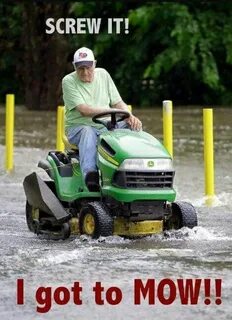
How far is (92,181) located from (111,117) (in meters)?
0.66

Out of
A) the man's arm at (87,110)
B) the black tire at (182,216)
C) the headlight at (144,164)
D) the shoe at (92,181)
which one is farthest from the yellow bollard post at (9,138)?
the headlight at (144,164)

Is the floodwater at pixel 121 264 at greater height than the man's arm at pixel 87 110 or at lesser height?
lesser

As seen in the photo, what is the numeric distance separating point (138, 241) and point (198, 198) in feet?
11.2

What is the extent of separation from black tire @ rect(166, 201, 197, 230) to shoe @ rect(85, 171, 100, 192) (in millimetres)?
758

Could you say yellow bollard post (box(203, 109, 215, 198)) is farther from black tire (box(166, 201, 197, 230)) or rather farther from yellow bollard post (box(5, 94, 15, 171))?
yellow bollard post (box(5, 94, 15, 171))

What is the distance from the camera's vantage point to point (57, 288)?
813 centimetres

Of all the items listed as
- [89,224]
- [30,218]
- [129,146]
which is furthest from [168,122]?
[89,224]

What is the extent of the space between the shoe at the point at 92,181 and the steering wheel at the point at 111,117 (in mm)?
516

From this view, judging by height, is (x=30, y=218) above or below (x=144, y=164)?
below

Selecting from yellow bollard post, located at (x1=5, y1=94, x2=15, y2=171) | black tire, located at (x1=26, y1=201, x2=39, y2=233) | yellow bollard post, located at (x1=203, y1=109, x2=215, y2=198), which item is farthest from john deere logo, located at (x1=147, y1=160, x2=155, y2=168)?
yellow bollard post, located at (x1=5, y1=94, x2=15, y2=171)

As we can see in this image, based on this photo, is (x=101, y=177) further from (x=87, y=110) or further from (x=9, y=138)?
(x=9, y=138)

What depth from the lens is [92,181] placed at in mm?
10391

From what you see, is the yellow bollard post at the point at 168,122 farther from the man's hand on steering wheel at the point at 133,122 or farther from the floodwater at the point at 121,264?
the man's hand on steering wheel at the point at 133,122

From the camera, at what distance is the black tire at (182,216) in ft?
34.2
